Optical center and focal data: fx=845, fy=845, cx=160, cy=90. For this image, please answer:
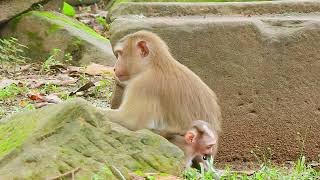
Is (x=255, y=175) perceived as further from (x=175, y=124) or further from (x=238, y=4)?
(x=238, y=4)

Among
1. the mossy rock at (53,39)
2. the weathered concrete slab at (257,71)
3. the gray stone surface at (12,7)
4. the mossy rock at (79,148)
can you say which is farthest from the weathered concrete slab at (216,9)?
the gray stone surface at (12,7)

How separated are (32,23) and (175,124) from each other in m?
6.50

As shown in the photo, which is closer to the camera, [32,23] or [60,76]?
[60,76]

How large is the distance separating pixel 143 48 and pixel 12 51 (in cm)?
522

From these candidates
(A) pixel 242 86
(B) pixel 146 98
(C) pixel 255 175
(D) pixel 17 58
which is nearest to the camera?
(C) pixel 255 175

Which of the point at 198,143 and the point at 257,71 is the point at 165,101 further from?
the point at 257,71

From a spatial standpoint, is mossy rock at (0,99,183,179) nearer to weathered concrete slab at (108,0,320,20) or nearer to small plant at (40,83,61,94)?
weathered concrete slab at (108,0,320,20)

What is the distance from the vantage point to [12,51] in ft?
37.4

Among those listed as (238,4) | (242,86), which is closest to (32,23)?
(238,4)

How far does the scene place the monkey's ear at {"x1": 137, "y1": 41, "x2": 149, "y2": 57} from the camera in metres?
6.51

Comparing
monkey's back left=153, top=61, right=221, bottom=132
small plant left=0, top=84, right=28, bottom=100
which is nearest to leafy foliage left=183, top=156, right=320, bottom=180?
monkey's back left=153, top=61, right=221, bottom=132

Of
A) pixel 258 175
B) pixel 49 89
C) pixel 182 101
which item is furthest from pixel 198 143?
pixel 49 89

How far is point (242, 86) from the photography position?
7.07 meters

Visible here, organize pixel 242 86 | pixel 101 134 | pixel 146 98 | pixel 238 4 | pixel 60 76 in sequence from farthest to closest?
pixel 60 76
pixel 238 4
pixel 242 86
pixel 146 98
pixel 101 134
